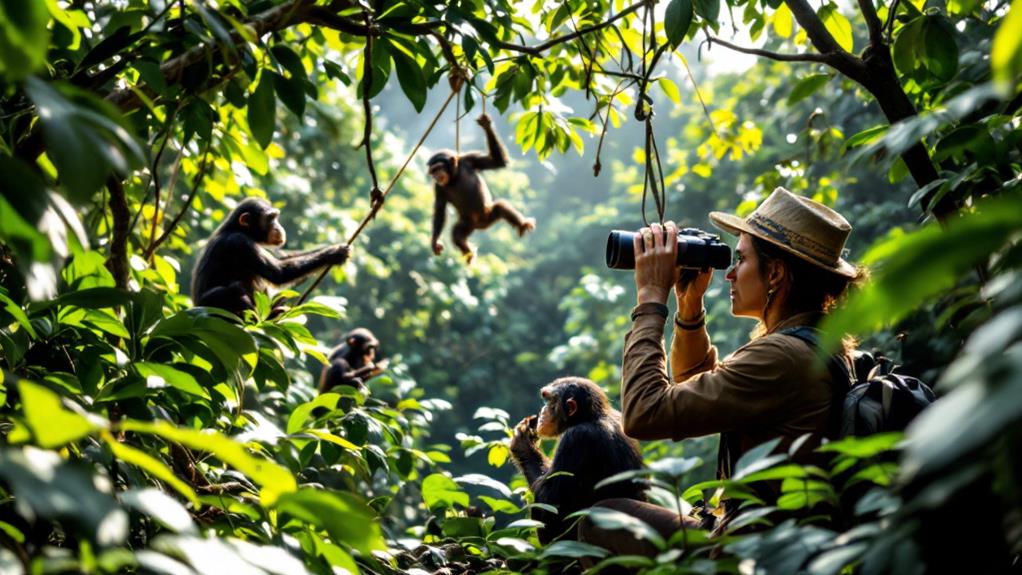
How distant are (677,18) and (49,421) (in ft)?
5.90

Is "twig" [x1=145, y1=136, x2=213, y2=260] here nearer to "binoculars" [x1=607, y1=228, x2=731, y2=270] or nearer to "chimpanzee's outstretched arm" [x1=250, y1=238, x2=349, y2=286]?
"binoculars" [x1=607, y1=228, x2=731, y2=270]

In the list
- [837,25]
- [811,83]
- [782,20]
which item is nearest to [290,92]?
[811,83]

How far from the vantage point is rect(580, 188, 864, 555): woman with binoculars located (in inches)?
78.0

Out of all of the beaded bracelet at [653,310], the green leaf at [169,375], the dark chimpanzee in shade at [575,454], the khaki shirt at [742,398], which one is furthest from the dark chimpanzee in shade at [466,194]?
the green leaf at [169,375]

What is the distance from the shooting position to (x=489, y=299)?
16812 millimetres

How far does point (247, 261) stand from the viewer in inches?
189

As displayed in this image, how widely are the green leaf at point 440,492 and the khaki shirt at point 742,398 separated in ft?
2.58

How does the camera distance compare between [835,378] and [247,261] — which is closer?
[835,378]

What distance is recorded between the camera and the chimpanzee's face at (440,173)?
6.38m

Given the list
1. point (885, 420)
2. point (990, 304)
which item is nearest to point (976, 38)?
point (990, 304)

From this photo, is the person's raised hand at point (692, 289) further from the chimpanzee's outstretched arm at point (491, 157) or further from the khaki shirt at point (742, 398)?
the chimpanzee's outstretched arm at point (491, 157)

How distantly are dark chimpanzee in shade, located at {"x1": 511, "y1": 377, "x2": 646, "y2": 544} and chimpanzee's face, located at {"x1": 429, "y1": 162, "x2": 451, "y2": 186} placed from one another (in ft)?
9.23

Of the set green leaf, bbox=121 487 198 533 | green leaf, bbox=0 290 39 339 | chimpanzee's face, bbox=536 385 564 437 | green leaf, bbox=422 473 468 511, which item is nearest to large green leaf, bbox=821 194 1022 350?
green leaf, bbox=121 487 198 533

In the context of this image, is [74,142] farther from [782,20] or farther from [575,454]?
[575,454]
